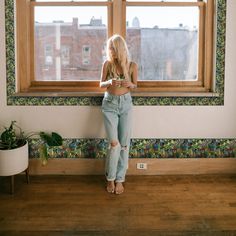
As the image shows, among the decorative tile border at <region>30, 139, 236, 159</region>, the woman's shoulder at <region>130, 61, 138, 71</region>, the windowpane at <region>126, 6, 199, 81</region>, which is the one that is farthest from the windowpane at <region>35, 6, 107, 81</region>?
the decorative tile border at <region>30, 139, 236, 159</region>

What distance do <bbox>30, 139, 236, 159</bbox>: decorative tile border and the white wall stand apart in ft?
0.19

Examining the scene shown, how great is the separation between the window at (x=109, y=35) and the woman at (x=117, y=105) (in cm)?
31

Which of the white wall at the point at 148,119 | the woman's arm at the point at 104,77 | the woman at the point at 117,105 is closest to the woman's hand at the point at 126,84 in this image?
the woman at the point at 117,105

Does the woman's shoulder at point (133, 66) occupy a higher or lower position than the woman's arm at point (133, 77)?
higher

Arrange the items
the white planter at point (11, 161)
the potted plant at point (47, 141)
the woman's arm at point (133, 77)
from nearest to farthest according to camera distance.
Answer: the white planter at point (11, 161), the woman's arm at point (133, 77), the potted plant at point (47, 141)

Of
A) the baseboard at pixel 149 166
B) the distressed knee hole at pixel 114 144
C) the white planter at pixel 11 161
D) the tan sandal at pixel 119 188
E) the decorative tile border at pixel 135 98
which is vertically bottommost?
the tan sandal at pixel 119 188

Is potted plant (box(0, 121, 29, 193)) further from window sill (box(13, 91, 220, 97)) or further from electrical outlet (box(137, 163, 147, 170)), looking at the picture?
electrical outlet (box(137, 163, 147, 170))

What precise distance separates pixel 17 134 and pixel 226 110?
7.19ft

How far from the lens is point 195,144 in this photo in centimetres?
388

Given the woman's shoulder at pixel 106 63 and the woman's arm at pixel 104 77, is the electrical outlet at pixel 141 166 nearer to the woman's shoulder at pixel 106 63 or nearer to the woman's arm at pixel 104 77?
the woman's arm at pixel 104 77

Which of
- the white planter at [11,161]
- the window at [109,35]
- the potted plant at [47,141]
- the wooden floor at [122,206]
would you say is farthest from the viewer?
the window at [109,35]

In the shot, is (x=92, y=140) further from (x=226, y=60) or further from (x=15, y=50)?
(x=226, y=60)

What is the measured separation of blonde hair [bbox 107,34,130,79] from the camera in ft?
11.3

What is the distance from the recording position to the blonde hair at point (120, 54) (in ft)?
11.3
